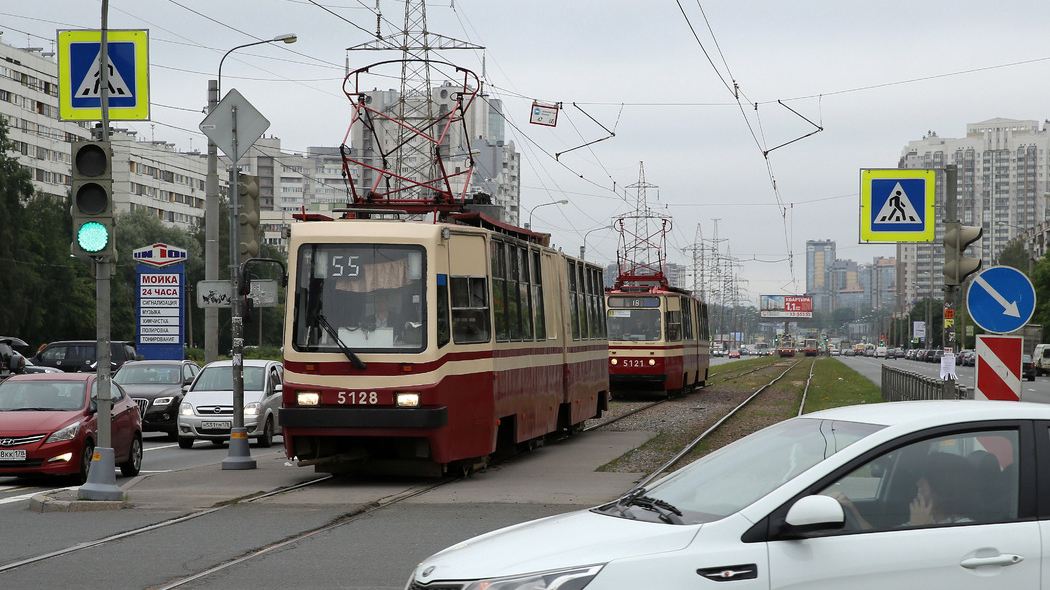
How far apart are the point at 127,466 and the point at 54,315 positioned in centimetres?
6891

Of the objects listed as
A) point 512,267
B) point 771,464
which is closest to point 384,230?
point 512,267

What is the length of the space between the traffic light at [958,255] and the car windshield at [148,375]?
1747 centimetres

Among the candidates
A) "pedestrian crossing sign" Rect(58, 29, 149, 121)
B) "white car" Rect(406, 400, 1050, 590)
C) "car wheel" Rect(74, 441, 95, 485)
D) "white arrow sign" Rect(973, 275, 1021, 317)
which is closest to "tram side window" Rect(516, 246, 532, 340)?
"pedestrian crossing sign" Rect(58, 29, 149, 121)

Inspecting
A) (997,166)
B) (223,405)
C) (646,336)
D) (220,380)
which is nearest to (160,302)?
(220,380)

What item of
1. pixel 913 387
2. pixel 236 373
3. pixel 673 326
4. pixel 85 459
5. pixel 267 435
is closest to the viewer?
pixel 85 459

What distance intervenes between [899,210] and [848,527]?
15.0 m

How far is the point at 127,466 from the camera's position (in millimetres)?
16562

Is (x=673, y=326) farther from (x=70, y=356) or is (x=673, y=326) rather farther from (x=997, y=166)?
(x=997, y=166)

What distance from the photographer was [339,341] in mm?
13750

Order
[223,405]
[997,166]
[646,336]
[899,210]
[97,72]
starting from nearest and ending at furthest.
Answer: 1. [97,72]
2. [899,210]
3. [223,405]
4. [646,336]
5. [997,166]

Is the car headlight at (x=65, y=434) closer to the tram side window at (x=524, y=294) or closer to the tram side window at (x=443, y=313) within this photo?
the tram side window at (x=443, y=313)

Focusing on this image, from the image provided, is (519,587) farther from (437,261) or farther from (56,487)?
(56,487)

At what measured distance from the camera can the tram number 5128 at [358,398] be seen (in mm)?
13594

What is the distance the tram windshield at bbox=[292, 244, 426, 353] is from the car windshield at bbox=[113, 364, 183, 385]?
42.8 feet
